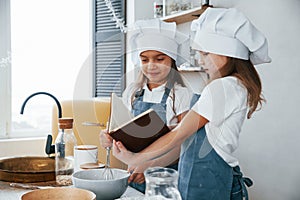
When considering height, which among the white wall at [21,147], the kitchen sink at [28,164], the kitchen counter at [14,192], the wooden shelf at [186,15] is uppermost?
the wooden shelf at [186,15]

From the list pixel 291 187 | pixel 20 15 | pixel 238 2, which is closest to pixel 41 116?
pixel 20 15

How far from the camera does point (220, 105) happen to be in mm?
1417

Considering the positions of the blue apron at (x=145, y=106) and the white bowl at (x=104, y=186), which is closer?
the white bowl at (x=104, y=186)

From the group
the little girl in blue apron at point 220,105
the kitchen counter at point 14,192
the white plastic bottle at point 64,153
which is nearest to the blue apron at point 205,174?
the little girl in blue apron at point 220,105

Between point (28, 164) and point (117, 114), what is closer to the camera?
point (117, 114)

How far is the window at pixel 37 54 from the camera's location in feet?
10.7

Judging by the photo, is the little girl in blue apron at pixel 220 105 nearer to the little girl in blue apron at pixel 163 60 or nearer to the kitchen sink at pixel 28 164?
the little girl in blue apron at pixel 163 60

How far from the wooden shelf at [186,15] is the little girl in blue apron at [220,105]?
857mm

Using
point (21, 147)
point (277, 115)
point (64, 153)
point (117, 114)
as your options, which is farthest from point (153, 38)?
point (21, 147)

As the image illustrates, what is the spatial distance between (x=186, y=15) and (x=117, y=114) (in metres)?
1.49

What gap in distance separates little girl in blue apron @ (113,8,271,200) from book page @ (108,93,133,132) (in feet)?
0.60

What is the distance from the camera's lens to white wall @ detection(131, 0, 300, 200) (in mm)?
1911

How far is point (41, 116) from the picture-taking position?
3424mm

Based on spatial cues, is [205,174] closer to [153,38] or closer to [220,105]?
[220,105]
